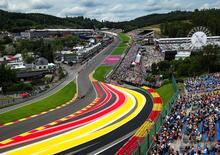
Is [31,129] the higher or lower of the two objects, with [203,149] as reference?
lower

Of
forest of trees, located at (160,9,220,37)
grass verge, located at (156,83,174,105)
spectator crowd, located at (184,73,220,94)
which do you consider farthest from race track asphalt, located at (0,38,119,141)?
forest of trees, located at (160,9,220,37)

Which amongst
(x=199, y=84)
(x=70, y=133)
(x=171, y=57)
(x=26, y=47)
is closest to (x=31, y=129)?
(x=70, y=133)

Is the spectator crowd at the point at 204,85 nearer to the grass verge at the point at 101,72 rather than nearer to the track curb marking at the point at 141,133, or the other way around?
the track curb marking at the point at 141,133

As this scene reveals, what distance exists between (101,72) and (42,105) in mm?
31146

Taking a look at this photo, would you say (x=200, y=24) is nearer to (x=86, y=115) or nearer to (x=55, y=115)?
(x=86, y=115)

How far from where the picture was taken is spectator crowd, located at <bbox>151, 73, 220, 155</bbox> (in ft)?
68.4

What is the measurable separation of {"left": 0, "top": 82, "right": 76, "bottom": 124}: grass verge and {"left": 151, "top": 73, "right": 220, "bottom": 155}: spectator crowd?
62.7 feet

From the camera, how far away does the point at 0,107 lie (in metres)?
43.3

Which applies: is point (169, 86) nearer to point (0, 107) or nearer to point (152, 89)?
point (152, 89)

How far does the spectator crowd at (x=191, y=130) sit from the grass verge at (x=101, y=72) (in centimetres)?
3755

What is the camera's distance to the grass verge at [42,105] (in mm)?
38844

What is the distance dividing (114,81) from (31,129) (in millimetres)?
32250

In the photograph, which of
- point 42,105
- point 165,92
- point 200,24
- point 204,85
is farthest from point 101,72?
point 200,24

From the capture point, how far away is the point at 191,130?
23.6 meters
